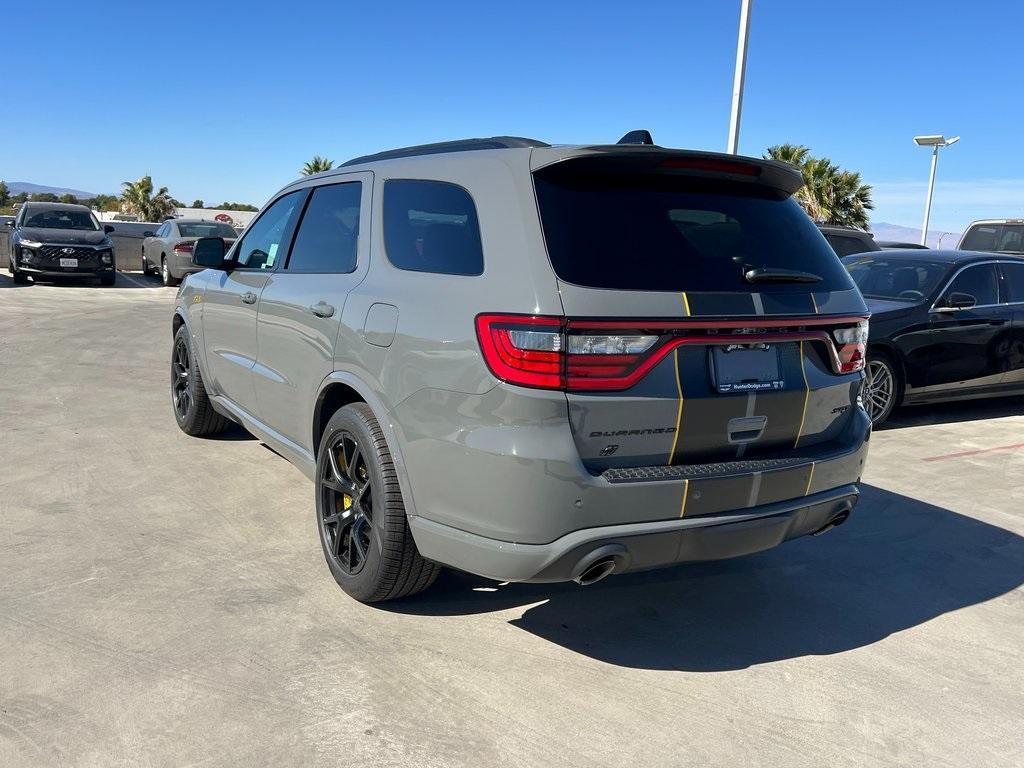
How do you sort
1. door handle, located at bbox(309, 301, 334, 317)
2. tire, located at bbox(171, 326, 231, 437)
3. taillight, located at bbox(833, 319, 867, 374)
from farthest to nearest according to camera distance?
tire, located at bbox(171, 326, 231, 437) < door handle, located at bbox(309, 301, 334, 317) < taillight, located at bbox(833, 319, 867, 374)

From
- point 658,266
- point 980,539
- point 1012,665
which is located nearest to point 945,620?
point 1012,665

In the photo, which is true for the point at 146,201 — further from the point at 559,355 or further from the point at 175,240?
the point at 559,355

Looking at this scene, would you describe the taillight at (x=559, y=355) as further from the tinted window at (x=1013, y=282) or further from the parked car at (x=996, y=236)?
the parked car at (x=996, y=236)

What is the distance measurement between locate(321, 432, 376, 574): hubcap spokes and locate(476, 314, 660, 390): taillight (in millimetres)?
926

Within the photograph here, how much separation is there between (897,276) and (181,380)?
650cm

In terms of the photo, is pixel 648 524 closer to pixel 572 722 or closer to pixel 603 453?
pixel 603 453

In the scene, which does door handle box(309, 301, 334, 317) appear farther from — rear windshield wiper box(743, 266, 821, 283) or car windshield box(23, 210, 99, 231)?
car windshield box(23, 210, 99, 231)

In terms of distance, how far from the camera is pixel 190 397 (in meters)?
6.02

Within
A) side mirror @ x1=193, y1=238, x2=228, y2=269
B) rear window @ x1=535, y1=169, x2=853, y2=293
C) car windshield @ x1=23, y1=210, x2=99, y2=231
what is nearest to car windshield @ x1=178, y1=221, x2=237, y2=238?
car windshield @ x1=23, y1=210, x2=99, y2=231

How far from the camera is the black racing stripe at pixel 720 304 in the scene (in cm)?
287

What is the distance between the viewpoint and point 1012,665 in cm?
336

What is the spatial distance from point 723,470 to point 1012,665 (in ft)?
5.04

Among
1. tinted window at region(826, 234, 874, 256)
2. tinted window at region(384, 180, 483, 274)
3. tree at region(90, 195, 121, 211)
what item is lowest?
tinted window at region(384, 180, 483, 274)

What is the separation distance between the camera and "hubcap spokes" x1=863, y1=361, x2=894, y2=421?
24.3 feet
